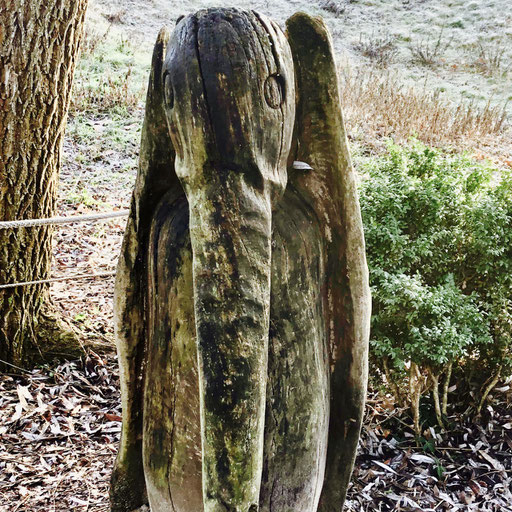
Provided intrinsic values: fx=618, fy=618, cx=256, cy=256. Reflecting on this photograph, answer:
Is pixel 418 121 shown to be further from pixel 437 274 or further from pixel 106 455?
pixel 106 455

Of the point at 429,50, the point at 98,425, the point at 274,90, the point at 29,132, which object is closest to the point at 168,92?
the point at 274,90

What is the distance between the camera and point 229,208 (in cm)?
142

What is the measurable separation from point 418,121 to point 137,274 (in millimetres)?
7671

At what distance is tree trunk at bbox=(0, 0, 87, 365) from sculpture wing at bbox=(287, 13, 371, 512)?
230cm

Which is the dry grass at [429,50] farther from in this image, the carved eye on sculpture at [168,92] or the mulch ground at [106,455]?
the carved eye on sculpture at [168,92]

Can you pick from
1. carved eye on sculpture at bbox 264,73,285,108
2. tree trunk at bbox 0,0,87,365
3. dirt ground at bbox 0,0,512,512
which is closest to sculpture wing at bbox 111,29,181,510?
carved eye on sculpture at bbox 264,73,285,108

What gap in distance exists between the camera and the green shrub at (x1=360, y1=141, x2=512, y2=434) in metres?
3.33

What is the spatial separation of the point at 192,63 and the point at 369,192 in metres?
2.38

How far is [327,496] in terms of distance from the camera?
182 centimetres

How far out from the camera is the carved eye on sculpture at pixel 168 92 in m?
1.47

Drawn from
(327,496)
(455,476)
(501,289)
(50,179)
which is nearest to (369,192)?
(501,289)

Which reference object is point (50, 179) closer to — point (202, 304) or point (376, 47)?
point (202, 304)

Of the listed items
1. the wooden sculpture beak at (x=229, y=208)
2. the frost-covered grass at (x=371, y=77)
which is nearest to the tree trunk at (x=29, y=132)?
the frost-covered grass at (x=371, y=77)

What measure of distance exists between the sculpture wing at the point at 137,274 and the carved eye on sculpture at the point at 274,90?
0.91 feet
